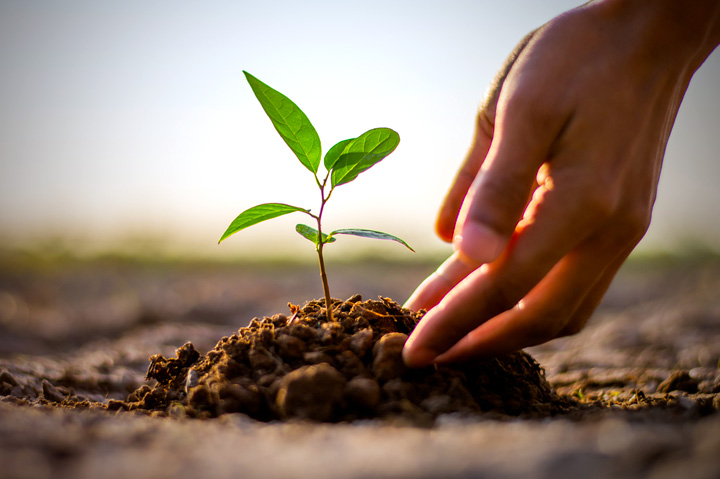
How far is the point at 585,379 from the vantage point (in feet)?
7.68

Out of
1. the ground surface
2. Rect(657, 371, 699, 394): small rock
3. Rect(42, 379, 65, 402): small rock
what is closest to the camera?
the ground surface

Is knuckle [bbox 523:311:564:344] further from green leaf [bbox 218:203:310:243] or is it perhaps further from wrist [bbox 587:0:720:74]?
wrist [bbox 587:0:720:74]

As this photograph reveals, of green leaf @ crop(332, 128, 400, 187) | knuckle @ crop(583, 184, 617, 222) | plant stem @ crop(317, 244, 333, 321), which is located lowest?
plant stem @ crop(317, 244, 333, 321)

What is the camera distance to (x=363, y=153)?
4.89 feet

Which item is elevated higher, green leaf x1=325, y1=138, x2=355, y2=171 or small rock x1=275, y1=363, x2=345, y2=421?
green leaf x1=325, y1=138, x2=355, y2=171

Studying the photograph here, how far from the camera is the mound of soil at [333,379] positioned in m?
1.21

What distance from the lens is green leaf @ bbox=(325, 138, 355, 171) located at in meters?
1.49

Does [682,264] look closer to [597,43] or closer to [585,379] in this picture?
[585,379]

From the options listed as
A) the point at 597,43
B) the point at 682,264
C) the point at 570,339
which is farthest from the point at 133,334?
the point at 682,264

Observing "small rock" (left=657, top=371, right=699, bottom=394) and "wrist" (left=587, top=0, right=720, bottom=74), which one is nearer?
"wrist" (left=587, top=0, right=720, bottom=74)

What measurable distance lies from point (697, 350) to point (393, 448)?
8.78 ft

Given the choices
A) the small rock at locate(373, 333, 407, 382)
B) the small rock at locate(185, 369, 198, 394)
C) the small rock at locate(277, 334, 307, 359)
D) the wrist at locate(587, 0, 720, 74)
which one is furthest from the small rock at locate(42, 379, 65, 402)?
the wrist at locate(587, 0, 720, 74)

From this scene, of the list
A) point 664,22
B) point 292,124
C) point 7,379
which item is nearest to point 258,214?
point 292,124

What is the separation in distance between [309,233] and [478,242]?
0.52 m
